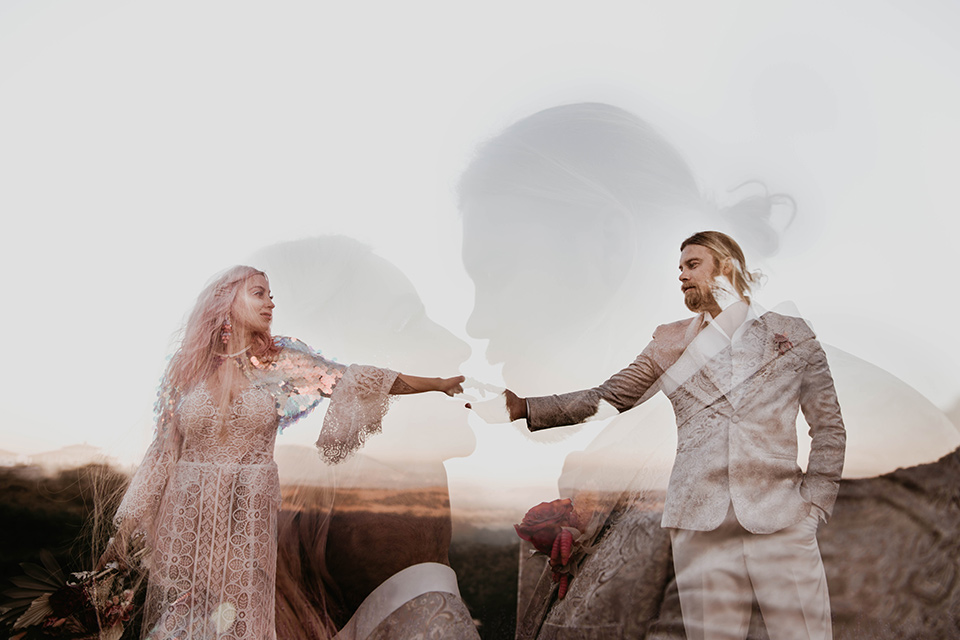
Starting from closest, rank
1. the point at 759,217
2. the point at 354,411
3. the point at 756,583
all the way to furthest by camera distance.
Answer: the point at 756,583
the point at 354,411
the point at 759,217

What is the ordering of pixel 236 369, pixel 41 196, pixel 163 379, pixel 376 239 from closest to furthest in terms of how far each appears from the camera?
pixel 236 369 → pixel 163 379 → pixel 376 239 → pixel 41 196

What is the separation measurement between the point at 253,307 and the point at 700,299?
5.65 feet

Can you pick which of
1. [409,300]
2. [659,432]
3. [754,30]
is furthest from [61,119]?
[754,30]

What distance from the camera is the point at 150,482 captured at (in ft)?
7.41

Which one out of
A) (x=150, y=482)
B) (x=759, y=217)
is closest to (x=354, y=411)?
(x=150, y=482)

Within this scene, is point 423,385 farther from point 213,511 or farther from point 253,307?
point 213,511

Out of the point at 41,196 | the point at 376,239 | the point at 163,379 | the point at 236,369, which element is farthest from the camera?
the point at 41,196

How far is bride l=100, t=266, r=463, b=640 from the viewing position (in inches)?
86.6

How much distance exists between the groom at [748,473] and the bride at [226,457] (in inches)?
38.2

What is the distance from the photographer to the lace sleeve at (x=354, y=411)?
7.88ft

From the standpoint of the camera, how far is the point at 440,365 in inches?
103

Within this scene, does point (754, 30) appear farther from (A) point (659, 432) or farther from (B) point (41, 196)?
(B) point (41, 196)

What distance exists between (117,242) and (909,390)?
349 cm

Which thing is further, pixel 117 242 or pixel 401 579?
pixel 117 242
